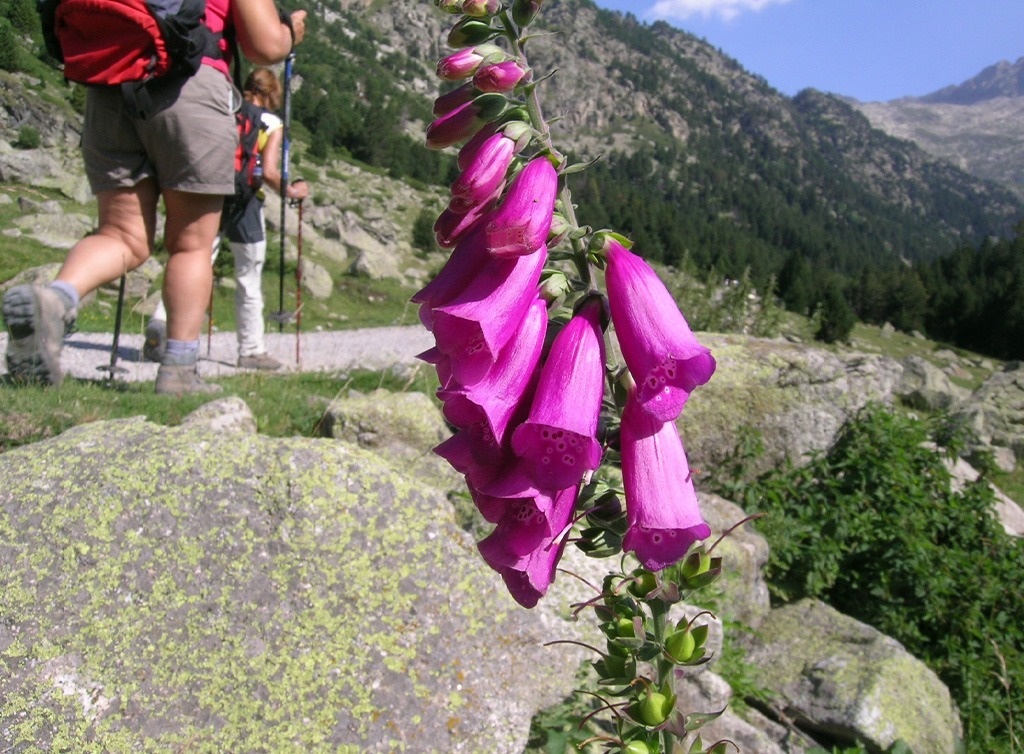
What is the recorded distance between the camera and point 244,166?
20.3ft

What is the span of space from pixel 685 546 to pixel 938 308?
5798cm

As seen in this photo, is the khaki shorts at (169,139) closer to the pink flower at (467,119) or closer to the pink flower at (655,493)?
the pink flower at (467,119)

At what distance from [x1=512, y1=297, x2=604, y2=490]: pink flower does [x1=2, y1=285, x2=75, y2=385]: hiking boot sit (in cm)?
427

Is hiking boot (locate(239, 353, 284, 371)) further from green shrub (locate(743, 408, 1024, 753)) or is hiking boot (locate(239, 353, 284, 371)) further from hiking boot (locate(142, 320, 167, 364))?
green shrub (locate(743, 408, 1024, 753))

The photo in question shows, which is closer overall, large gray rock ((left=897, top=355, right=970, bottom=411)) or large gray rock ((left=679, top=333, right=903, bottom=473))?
large gray rock ((left=679, top=333, right=903, bottom=473))

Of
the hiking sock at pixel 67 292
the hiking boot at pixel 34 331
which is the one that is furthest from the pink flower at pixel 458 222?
the hiking sock at pixel 67 292

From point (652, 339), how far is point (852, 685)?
12.3 feet

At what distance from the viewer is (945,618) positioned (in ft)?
17.0

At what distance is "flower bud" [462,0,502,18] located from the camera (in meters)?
1.49

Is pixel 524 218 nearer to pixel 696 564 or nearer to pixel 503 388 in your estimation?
pixel 503 388

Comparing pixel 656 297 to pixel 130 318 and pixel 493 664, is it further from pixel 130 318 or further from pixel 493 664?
pixel 130 318

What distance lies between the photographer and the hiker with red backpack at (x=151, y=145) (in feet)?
14.3

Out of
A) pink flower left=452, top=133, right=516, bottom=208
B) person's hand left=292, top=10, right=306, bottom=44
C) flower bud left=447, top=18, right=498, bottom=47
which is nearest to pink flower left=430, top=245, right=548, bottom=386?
pink flower left=452, top=133, right=516, bottom=208

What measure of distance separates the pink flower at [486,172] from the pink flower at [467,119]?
102 millimetres
